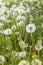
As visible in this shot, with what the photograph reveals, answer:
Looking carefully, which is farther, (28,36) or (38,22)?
(38,22)

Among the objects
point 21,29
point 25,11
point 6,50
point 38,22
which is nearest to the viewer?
point 6,50

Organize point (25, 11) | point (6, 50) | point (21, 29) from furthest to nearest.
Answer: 1. point (25, 11)
2. point (21, 29)
3. point (6, 50)

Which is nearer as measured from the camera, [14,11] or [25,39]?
[25,39]

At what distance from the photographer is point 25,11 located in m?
2.16

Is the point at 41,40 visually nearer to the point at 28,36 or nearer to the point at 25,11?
the point at 28,36

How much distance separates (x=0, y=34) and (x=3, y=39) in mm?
109

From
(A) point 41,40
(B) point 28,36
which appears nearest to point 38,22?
(B) point 28,36

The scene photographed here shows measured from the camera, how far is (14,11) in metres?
2.09

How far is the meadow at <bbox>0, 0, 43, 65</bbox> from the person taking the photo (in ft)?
4.71

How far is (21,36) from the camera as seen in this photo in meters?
1.77

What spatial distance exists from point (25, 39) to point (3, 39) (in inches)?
7.1

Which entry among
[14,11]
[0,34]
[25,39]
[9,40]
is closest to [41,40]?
[25,39]

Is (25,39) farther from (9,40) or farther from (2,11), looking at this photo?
(2,11)

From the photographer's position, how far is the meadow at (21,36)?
1.43 m
